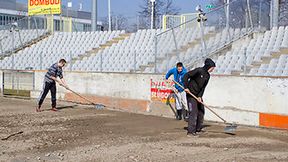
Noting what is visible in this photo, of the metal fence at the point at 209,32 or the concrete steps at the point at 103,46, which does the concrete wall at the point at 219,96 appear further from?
the concrete steps at the point at 103,46

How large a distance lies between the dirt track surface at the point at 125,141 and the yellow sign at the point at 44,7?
20.2 m

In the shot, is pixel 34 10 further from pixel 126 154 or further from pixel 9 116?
pixel 126 154

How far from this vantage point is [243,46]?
1803 cm

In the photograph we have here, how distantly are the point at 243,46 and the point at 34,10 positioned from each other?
22236mm

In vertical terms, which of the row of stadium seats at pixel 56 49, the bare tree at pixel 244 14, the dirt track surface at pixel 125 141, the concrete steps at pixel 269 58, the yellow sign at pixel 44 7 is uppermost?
the yellow sign at pixel 44 7

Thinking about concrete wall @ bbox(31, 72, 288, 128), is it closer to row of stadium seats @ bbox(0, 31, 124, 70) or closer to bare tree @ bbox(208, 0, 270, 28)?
bare tree @ bbox(208, 0, 270, 28)

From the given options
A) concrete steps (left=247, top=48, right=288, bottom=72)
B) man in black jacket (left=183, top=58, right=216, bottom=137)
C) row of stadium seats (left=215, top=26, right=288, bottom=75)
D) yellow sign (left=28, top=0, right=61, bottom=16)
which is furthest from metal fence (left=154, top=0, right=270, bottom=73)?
yellow sign (left=28, top=0, right=61, bottom=16)

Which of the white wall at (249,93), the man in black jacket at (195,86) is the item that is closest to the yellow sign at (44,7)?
the white wall at (249,93)

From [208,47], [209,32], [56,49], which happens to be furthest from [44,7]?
[208,47]

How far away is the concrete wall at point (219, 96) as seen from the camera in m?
12.6

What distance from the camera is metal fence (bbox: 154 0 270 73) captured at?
18.2 m

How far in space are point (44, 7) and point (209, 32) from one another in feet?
63.2

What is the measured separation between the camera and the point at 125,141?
10.6m

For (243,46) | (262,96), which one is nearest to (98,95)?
(243,46)
